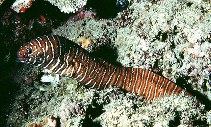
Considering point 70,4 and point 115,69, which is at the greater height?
point 70,4

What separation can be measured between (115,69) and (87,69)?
557 mm

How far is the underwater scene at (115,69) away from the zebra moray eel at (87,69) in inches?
0.7

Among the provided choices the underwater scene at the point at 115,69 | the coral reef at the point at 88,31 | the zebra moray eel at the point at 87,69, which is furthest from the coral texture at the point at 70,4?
the coral reef at the point at 88,31

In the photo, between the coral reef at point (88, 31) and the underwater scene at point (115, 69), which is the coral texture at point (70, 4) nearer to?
the underwater scene at point (115, 69)

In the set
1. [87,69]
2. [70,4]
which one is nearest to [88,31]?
[70,4]

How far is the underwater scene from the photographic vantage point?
3.08 metres

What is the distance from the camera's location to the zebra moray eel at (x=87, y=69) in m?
4.06

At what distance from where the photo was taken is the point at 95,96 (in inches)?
146

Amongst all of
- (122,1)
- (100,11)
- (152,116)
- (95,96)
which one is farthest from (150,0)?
(152,116)

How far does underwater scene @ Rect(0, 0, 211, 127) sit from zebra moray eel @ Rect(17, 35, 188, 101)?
0.02m

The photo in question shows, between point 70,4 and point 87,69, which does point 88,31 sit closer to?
point 70,4

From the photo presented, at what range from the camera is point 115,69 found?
14.7ft

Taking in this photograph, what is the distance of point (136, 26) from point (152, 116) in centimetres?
240

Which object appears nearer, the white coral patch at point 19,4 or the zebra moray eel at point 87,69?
the zebra moray eel at point 87,69
